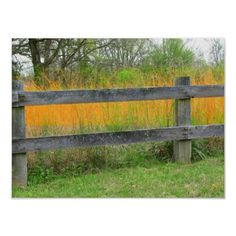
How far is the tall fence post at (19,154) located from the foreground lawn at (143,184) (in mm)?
89

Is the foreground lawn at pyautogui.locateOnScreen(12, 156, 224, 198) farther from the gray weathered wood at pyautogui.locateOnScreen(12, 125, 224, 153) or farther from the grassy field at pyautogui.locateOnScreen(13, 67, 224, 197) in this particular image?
the gray weathered wood at pyautogui.locateOnScreen(12, 125, 224, 153)

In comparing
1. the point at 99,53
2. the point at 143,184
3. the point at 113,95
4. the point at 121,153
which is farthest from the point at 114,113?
the point at 143,184

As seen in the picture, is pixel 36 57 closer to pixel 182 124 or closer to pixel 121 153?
pixel 121 153

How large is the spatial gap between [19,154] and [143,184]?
0.99 m

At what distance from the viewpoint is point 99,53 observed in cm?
453

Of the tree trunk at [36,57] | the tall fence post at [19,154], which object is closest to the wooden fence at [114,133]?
the tall fence post at [19,154]

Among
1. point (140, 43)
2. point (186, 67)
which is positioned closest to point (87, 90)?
point (140, 43)

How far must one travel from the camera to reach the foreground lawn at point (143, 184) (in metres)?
4.30

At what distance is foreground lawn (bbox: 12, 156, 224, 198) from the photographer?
4305 mm

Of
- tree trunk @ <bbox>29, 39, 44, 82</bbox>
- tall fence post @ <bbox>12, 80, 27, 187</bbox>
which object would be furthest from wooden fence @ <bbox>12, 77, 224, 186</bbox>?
tree trunk @ <bbox>29, 39, 44, 82</bbox>

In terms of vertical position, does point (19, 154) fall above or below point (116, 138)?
below

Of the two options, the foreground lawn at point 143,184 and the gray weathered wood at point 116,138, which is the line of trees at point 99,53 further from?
the foreground lawn at point 143,184

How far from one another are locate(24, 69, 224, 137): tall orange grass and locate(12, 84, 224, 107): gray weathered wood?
6cm

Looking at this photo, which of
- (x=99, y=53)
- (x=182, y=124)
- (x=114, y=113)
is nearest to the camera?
(x=99, y=53)
